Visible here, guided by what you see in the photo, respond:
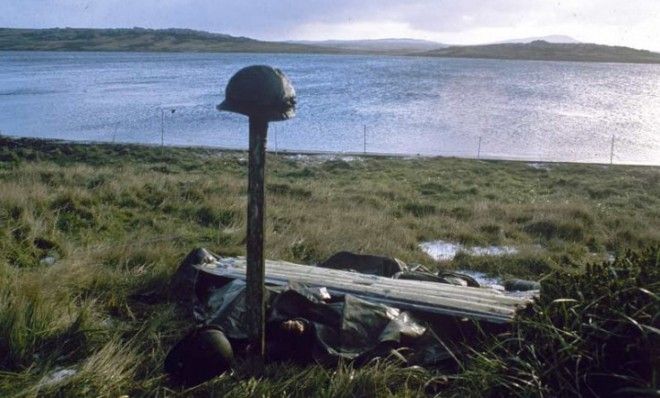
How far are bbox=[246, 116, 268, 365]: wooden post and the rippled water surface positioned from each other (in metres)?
27.2

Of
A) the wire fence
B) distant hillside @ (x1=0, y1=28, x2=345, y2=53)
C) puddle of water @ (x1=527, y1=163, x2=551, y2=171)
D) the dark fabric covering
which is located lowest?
the wire fence

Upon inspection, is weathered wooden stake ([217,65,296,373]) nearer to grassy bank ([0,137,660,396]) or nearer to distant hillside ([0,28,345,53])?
grassy bank ([0,137,660,396])

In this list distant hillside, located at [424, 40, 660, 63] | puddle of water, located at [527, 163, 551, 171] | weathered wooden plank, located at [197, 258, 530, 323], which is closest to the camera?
weathered wooden plank, located at [197, 258, 530, 323]

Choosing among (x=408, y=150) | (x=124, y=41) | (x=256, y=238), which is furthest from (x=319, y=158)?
(x=124, y=41)

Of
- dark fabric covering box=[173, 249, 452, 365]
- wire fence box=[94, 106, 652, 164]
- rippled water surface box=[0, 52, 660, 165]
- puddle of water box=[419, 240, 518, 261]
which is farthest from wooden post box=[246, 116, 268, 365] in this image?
rippled water surface box=[0, 52, 660, 165]

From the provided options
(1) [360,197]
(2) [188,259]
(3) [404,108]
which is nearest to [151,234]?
(2) [188,259]

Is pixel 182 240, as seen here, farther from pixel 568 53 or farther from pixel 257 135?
pixel 568 53

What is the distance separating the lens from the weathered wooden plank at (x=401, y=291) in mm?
4191

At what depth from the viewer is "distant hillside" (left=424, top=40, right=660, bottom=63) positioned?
145000 mm

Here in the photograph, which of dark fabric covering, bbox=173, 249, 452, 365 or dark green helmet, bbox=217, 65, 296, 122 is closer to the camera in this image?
dark green helmet, bbox=217, 65, 296, 122

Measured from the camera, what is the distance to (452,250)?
901cm

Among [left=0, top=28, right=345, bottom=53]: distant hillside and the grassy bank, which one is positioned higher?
[left=0, top=28, right=345, bottom=53]: distant hillside

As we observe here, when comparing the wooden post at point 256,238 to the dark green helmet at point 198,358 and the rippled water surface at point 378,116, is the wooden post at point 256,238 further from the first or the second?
the rippled water surface at point 378,116

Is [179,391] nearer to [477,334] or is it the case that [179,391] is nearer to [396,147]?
[477,334]
